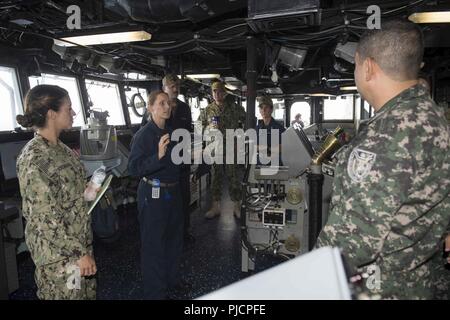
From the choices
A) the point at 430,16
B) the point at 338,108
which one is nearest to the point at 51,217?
the point at 430,16

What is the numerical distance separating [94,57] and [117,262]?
9.82 ft

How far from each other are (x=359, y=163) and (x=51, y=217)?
136cm

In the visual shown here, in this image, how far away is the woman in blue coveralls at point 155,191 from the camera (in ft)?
7.41

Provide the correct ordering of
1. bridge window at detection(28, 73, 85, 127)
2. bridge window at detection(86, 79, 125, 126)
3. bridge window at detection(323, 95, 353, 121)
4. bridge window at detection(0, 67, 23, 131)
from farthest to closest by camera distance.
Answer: bridge window at detection(323, 95, 353, 121) < bridge window at detection(86, 79, 125, 126) < bridge window at detection(28, 73, 85, 127) < bridge window at detection(0, 67, 23, 131)

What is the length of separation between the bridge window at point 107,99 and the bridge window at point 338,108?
26.0ft

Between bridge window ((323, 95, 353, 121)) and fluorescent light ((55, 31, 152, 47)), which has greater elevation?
fluorescent light ((55, 31, 152, 47))

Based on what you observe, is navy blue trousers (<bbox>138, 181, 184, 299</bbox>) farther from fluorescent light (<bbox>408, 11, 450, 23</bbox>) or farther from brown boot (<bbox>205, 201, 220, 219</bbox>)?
fluorescent light (<bbox>408, 11, 450, 23</bbox>)

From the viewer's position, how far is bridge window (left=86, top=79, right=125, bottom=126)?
5.85 meters

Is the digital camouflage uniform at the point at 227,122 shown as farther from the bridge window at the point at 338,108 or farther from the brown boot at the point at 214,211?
the bridge window at the point at 338,108

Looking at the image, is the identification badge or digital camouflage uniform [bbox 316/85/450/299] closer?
digital camouflage uniform [bbox 316/85/450/299]

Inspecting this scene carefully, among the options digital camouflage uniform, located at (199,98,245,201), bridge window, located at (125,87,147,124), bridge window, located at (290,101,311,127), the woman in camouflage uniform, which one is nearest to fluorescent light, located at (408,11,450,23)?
digital camouflage uniform, located at (199,98,245,201)

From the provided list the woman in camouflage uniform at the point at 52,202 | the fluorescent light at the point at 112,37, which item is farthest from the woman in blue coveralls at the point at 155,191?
the fluorescent light at the point at 112,37

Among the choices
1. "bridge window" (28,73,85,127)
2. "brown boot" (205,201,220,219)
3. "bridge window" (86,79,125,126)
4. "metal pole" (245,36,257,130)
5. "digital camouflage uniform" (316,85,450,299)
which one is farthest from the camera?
"bridge window" (86,79,125,126)
